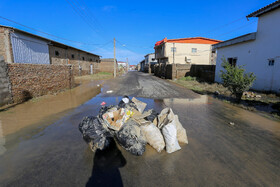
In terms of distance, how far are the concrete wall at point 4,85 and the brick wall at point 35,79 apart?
0.56 ft

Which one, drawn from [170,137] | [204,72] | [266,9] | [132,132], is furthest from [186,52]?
[132,132]

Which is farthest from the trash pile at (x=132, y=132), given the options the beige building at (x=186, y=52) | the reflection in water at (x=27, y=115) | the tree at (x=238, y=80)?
the beige building at (x=186, y=52)

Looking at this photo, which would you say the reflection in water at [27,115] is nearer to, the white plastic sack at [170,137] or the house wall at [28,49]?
the white plastic sack at [170,137]

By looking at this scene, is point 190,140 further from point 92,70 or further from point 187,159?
point 92,70

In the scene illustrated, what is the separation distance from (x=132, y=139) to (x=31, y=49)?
1442cm

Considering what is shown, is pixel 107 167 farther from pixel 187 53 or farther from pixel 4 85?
pixel 187 53

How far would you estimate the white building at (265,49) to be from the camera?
8750 mm

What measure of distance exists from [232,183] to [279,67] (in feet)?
31.8

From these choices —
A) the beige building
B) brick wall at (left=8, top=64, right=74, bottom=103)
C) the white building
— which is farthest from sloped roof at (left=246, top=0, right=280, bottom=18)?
the beige building

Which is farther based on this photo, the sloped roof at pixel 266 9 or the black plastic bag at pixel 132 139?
the sloped roof at pixel 266 9

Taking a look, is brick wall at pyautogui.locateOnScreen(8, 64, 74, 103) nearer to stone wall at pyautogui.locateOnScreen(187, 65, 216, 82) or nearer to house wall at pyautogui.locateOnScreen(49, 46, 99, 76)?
house wall at pyautogui.locateOnScreen(49, 46, 99, 76)

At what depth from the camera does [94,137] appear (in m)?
2.96

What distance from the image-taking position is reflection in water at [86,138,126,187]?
2.22 m

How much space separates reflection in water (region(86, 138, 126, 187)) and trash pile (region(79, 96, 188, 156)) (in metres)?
0.15
